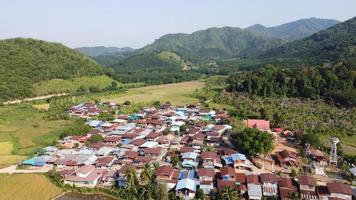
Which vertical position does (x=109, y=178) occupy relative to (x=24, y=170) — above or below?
below

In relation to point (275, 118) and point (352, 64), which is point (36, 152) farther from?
point (352, 64)

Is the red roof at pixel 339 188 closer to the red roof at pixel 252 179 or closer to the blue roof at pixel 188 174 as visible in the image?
the red roof at pixel 252 179

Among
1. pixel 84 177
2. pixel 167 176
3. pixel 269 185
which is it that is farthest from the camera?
pixel 84 177

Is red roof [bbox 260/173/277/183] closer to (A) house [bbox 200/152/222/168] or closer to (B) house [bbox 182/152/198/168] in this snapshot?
(A) house [bbox 200/152/222/168]

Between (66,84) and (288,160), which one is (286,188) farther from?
(66,84)

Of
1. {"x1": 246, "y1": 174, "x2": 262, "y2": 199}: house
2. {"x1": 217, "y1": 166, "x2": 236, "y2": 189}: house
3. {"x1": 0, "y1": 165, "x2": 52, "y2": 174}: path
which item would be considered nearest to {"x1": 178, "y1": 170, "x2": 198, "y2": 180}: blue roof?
{"x1": 217, "y1": 166, "x2": 236, "y2": 189}: house

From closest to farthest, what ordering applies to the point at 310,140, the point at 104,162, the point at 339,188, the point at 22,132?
the point at 339,188 → the point at 104,162 → the point at 310,140 → the point at 22,132

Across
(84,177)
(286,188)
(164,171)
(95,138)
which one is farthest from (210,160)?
(95,138)

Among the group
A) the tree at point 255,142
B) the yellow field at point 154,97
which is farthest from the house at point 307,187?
the yellow field at point 154,97
